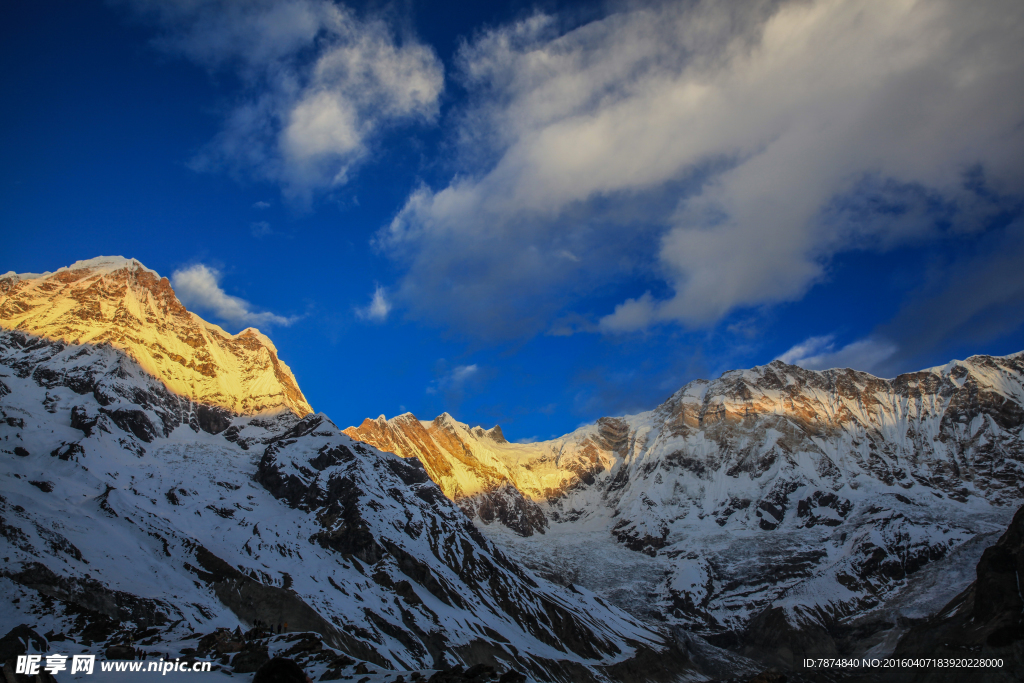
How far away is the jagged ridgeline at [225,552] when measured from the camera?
9119cm

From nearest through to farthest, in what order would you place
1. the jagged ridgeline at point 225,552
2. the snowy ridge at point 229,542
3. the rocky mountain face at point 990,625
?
the jagged ridgeline at point 225,552
the rocky mountain face at point 990,625
the snowy ridge at point 229,542

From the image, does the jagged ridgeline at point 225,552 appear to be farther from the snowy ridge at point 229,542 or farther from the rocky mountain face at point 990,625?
the rocky mountain face at point 990,625

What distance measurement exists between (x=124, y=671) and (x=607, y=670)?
476 feet

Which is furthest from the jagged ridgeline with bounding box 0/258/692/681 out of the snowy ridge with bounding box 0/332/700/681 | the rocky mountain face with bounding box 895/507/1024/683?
the rocky mountain face with bounding box 895/507/1024/683

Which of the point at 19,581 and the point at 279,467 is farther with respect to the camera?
the point at 279,467

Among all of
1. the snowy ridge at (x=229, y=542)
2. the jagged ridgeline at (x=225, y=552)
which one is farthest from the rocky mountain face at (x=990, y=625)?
the jagged ridgeline at (x=225, y=552)

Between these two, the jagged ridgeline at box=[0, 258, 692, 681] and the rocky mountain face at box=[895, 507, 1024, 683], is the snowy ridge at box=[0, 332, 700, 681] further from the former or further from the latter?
the rocky mountain face at box=[895, 507, 1024, 683]

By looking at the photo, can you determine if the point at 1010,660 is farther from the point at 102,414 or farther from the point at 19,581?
the point at 102,414

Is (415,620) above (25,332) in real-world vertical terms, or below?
below

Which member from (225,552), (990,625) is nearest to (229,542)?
(225,552)

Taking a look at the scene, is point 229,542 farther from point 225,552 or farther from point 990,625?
point 990,625

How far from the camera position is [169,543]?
12275 cm

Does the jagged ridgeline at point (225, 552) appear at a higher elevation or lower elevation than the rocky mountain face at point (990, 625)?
higher

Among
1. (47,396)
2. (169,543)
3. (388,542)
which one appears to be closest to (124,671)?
(169,543)
